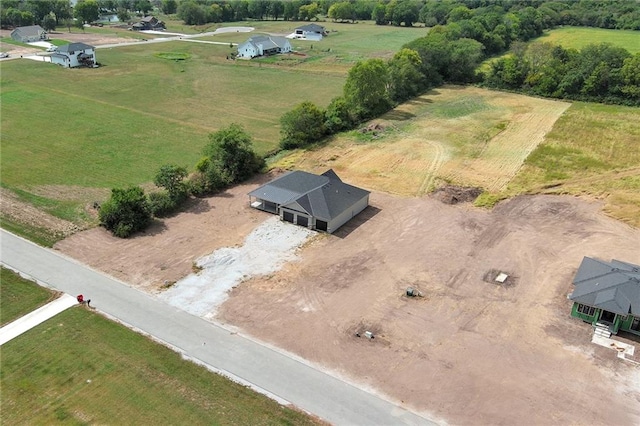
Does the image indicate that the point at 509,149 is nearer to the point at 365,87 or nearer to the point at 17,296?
the point at 365,87

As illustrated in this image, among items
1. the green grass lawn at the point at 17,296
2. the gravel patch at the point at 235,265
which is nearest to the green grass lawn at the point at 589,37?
the gravel patch at the point at 235,265

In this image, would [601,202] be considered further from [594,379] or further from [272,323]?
[272,323]

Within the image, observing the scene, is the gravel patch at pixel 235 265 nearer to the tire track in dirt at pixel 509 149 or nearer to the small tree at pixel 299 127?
the small tree at pixel 299 127

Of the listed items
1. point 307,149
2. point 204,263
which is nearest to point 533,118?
point 307,149

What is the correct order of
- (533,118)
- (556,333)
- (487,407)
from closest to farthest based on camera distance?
(487,407) < (556,333) < (533,118)

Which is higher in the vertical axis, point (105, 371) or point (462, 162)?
point (462, 162)
